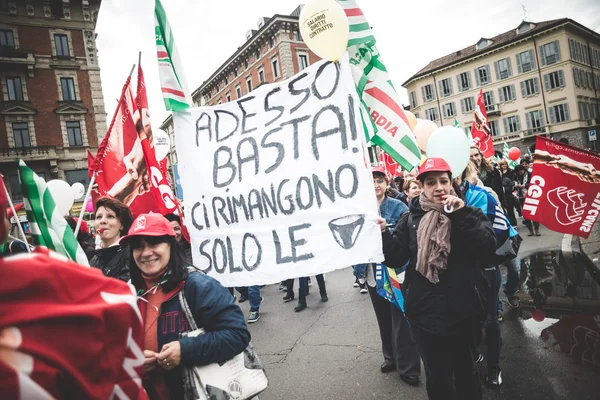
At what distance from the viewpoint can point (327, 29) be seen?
2367 millimetres

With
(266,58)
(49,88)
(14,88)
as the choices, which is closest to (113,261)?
(49,88)

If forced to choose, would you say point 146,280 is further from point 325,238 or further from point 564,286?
point 564,286

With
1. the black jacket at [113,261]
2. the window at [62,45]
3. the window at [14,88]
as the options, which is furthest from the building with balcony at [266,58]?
the black jacket at [113,261]

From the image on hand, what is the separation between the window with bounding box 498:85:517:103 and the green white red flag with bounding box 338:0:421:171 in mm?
45702

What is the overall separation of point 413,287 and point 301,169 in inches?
44.4

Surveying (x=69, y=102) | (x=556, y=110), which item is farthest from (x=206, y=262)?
(x=556, y=110)

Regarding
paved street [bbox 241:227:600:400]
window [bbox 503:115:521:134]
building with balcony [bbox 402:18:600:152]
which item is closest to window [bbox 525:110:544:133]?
building with balcony [bbox 402:18:600:152]

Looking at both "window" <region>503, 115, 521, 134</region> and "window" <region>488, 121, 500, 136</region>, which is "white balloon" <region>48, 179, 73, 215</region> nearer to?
"window" <region>503, 115, 521, 134</region>

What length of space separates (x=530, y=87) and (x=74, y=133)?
1791 inches

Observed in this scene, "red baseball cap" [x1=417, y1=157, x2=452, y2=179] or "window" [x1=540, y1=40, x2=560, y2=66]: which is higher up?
"window" [x1=540, y1=40, x2=560, y2=66]

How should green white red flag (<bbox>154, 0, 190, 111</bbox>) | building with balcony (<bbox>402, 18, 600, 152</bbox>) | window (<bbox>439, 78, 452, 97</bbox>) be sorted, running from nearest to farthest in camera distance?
green white red flag (<bbox>154, 0, 190, 111</bbox>) → building with balcony (<bbox>402, 18, 600, 152</bbox>) → window (<bbox>439, 78, 452, 97</bbox>)

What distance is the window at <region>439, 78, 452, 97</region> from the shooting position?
1740 inches

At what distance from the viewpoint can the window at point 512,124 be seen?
40.2m

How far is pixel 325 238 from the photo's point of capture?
238 centimetres
